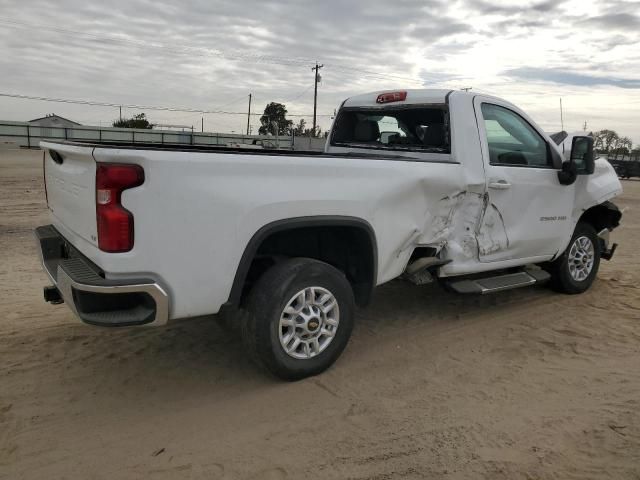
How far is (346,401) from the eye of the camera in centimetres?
349

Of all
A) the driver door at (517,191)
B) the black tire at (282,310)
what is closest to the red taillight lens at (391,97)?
the driver door at (517,191)

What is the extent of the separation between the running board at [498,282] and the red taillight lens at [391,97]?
178 cm

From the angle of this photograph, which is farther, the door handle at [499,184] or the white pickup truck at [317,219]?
the door handle at [499,184]

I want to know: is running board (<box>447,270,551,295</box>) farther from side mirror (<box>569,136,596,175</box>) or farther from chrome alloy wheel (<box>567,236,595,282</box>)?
side mirror (<box>569,136,596,175</box>)

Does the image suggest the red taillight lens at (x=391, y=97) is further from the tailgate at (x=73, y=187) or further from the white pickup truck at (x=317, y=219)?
the tailgate at (x=73, y=187)

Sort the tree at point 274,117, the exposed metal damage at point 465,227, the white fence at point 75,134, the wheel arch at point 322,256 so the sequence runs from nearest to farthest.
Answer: the wheel arch at point 322,256 < the exposed metal damage at point 465,227 < the white fence at point 75,134 < the tree at point 274,117

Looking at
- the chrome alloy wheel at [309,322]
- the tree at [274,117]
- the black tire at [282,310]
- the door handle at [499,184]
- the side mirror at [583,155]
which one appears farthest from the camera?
the tree at [274,117]

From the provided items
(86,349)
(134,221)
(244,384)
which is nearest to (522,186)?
(244,384)

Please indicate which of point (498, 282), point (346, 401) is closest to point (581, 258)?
point (498, 282)

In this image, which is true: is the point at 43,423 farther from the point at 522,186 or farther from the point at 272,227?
the point at 522,186

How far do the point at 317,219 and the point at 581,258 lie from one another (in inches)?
152

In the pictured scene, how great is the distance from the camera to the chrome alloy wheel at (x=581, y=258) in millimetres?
5914

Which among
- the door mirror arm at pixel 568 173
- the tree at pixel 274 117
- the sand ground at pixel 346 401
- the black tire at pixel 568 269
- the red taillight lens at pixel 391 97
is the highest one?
the tree at pixel 274 117

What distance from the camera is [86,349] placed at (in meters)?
4.22
